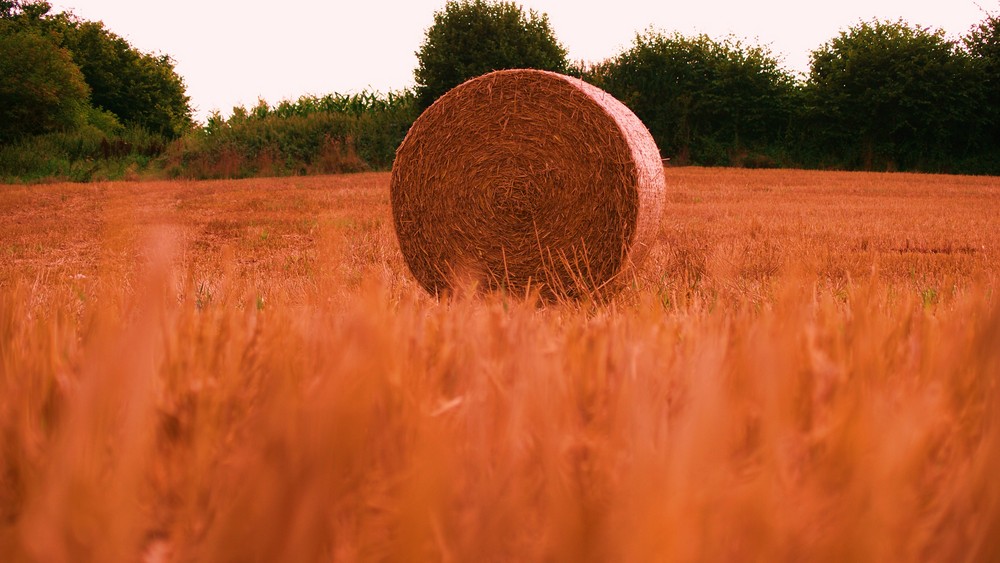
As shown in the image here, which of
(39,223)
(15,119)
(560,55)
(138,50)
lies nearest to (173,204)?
(39,223)

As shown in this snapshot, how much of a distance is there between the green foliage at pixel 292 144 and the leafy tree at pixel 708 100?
7822 mm

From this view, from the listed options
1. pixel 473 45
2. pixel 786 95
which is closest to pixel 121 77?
pixel 473 45

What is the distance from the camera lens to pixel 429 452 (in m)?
0.41

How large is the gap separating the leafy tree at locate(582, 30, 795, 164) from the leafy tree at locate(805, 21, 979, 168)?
129 cm

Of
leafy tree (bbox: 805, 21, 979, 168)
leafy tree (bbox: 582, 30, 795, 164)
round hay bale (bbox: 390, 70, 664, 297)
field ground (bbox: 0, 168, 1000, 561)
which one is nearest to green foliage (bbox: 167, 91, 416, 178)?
leafy tree (bbox: 582, 30, 795, 164)

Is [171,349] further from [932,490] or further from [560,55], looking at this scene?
[560,55]

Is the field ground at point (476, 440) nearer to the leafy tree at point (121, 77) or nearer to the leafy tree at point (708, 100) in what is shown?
the leafy tree at point (708, 100)

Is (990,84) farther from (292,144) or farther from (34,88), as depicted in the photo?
(34,88)

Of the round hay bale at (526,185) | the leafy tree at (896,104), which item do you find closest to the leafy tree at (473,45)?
the leafy tree at (896,104)

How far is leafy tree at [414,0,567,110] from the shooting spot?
23797 millimetres

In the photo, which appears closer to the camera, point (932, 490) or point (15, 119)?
point (932, 490)

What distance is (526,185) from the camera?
499 cm

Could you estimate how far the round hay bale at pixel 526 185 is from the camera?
4.80 metres

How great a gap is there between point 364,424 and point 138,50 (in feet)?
135
